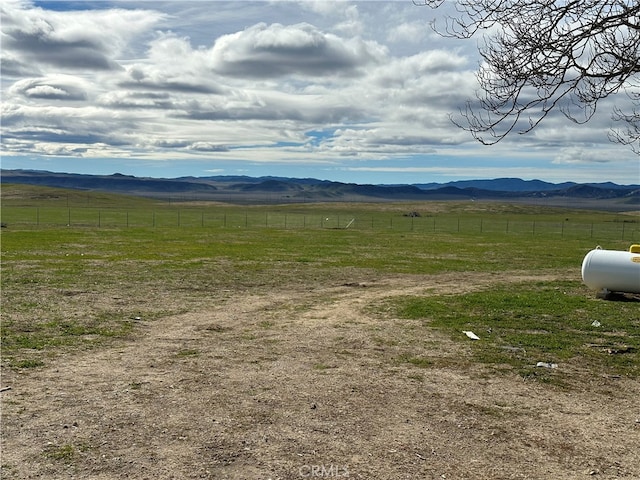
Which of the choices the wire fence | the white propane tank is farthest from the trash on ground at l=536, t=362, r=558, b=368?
the wire fence

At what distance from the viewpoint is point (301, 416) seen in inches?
303

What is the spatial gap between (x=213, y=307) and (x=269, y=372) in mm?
6819

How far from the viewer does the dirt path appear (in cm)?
629

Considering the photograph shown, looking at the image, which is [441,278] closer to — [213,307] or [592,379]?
[213,307]

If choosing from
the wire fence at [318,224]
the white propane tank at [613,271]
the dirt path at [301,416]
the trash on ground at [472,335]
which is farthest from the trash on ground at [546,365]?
the wire fence at [318,224]

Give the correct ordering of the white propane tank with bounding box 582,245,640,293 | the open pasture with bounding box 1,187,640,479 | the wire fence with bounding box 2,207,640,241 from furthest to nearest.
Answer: the wire fence with bounding box 2,207,640,241, the white propane tank with bounding box 582,245,640,293, the open pasture with bounding box 1,187,640,479

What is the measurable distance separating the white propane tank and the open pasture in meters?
0.49

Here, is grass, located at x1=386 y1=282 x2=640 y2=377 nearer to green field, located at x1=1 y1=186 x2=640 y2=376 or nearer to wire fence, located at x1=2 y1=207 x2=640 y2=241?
green field, located at x1=1 y1=186 x2=640 y2=376

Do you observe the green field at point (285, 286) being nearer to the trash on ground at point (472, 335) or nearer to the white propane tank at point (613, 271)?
the trash on ground at point (472, 335)

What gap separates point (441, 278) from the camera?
78.5ft

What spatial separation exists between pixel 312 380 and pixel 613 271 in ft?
43.3

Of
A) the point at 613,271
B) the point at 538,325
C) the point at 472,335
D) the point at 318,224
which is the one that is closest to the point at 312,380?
the point at 472,335

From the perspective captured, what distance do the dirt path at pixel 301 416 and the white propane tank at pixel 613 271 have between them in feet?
30.6

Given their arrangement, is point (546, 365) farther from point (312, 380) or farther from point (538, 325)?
point (312, 380)
